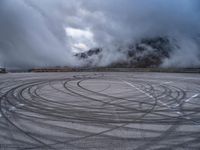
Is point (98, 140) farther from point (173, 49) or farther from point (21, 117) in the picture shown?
point (173, 49)

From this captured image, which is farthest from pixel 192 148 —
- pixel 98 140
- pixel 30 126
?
pixel 30 126

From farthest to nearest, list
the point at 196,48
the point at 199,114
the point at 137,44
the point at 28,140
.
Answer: the point at 137,44 → the point at 196,48 → the point at 199,114 → the point at 28,140

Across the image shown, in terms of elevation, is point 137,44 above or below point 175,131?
above

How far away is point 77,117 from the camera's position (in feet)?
17.4

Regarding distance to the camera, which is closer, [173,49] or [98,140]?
[98,140]

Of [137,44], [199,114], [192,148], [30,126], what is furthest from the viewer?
[137,44]

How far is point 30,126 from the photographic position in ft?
14.9

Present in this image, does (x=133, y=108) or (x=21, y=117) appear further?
(x=133, y=108)

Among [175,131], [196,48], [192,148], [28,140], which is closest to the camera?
[192,148]

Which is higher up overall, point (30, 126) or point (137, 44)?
point (137, 44)

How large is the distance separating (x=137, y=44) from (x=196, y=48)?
11.6 m

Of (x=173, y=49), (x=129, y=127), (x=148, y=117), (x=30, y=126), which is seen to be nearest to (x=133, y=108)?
(x=148, y=117)

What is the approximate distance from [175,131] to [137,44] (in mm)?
36619

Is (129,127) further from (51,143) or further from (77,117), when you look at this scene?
(51,143)
